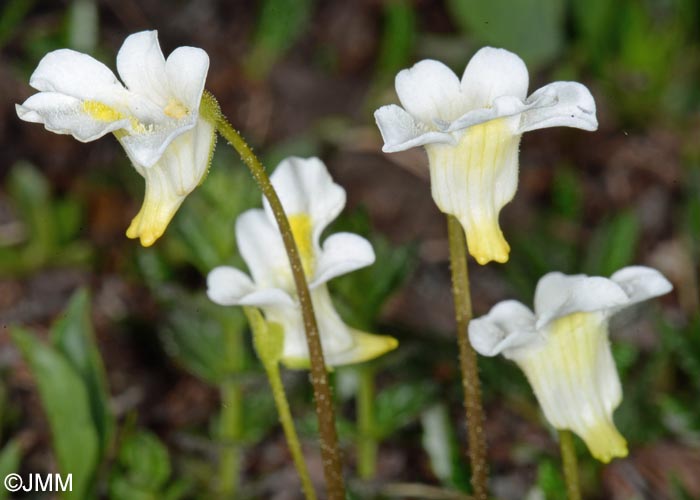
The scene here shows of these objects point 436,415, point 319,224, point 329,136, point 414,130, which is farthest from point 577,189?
point 414,130

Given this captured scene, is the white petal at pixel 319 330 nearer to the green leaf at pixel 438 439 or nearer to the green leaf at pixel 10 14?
the green leaf at pixel 438 439

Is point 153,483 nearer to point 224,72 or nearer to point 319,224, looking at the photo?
point 319,224

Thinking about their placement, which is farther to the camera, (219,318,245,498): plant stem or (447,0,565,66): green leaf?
(447,0,565,66): green leaf

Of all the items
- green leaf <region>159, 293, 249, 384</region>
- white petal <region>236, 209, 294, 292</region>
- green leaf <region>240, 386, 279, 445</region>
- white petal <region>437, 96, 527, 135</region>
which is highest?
white petal <region>437, 96, 527, 135</region>

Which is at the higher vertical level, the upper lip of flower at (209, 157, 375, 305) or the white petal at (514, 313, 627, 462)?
the upper lip of flower at (209, 157, 375, 305)

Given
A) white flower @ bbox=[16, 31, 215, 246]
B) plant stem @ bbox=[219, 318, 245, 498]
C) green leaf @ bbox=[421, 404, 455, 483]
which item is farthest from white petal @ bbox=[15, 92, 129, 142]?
green leaf @ bbox=[421, 404, 455, 483]

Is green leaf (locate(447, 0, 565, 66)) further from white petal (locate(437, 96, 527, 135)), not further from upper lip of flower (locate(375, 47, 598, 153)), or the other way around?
white petal (locate(437, 96, 527, 135))

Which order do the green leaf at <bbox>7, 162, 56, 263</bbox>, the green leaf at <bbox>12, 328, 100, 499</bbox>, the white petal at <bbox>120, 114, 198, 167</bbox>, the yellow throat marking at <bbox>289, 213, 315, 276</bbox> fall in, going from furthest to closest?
the green leaf at <bbox>7, 162, 56, 263</bbox>
the green leaf at <bbox>12, 328, 100, 499</bbox>
the yellow throat marking at <bbox>289, 213, 315, 276</bbox>
the white petal at <bbox>120, 114, 198, 167</bbox>
